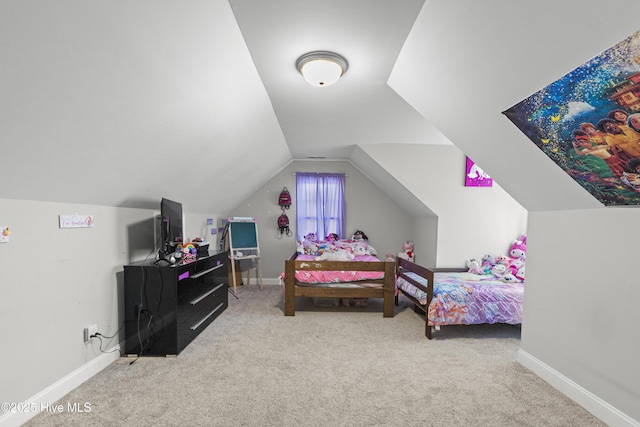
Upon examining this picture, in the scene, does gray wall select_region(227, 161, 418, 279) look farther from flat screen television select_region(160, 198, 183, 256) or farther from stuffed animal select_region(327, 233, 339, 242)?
flat screen television select_region(160, 198, 183, 256)

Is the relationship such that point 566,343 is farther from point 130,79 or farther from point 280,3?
point 130,79

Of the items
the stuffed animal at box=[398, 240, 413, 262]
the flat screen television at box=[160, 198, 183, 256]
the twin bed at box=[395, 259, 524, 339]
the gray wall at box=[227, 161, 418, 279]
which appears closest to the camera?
the flat screen television at box=[160, 198, 183, 256]

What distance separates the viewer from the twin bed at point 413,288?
285 centimetres

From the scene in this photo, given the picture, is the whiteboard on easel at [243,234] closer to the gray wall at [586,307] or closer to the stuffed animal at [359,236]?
the stuffed animal at [359,236]

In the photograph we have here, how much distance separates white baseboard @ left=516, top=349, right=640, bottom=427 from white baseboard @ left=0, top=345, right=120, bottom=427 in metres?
3.12

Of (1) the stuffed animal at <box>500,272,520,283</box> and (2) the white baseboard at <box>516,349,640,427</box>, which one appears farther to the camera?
(1) the stuffed animal at <box>500,272,520,283</box>

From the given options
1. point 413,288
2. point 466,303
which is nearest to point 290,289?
point 413,288

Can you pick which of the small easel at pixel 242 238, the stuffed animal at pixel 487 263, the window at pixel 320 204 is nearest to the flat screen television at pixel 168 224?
the small easel at pixel 242 238

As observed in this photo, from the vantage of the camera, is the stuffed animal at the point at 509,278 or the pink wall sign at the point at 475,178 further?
the pink wall sign at the point at 475,178

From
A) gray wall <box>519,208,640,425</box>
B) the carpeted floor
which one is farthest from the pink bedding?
gray wall <box>519,208,640,425</box>

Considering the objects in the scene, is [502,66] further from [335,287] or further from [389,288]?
[335,287]

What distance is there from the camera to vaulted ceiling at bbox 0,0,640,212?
1.10 m

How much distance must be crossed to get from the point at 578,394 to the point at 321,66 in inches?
107

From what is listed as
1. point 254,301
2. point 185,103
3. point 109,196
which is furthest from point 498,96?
point 254,301
